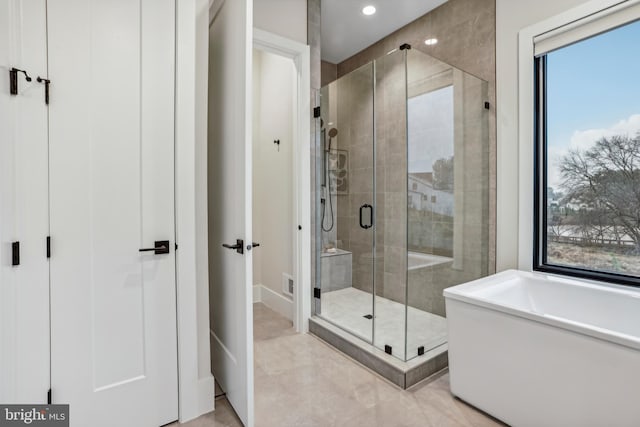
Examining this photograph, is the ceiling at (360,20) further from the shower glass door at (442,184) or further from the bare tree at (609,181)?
the bare tree at (609,181)

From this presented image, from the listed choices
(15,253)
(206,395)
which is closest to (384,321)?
(206,395)

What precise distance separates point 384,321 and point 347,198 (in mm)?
1115

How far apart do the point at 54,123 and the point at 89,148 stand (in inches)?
6.0

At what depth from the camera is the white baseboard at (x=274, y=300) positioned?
3214mm

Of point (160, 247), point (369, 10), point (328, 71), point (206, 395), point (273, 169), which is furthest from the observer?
point (328, 71)

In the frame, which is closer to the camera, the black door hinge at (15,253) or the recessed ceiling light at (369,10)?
the black door hinge at (15,253)

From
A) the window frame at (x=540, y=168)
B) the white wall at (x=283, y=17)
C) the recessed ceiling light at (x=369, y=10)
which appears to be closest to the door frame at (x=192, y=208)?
the white wall at (x=283, y=17)

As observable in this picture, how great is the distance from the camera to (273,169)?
135 inches

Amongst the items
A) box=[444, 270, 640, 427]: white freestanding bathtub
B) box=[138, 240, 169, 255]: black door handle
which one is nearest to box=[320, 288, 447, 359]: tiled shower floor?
box=[444, 270, 640, 427]: white freestanding bathtub

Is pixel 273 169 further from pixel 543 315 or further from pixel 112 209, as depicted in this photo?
pixel 543 315

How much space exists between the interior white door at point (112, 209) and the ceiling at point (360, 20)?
196cm

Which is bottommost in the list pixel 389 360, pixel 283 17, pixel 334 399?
pixel 334 399

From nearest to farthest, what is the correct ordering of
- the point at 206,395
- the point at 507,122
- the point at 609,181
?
1. the point at 206,395
2. the point at 609,181
3. the point at 507,122

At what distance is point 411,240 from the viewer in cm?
249
